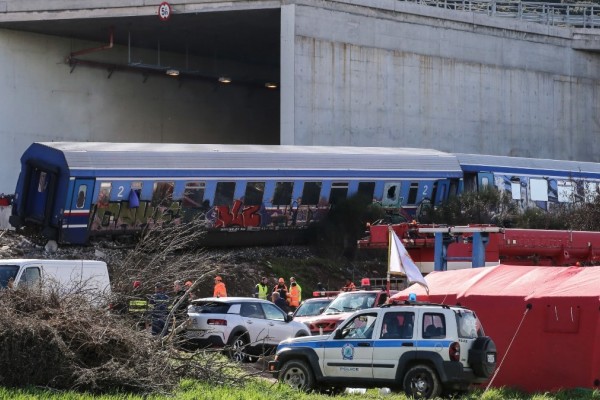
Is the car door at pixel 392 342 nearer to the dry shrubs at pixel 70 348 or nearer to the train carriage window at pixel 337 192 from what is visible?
the dry shrubs at pixel 70 348

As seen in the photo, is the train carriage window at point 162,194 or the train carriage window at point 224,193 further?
the train carriage window at point 224,193

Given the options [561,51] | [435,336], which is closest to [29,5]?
[561,51]

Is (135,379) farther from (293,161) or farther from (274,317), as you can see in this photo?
(293,161)

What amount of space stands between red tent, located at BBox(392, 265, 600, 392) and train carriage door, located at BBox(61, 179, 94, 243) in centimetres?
1402

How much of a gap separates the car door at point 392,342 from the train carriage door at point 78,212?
15.6m

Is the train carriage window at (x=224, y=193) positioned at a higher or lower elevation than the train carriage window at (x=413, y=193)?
lower

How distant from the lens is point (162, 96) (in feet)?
179

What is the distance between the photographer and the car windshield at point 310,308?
24.7 meters

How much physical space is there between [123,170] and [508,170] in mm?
13766

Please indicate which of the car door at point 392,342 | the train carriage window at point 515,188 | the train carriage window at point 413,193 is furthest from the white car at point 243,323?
the train carriage window at point 515,188

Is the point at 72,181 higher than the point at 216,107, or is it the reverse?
the point at 216,107

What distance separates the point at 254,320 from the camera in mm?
22484

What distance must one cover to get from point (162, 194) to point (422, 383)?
17277 mm

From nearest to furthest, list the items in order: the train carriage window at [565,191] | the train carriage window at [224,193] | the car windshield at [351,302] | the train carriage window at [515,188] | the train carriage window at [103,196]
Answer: the car windshield at [351,302] < the train carriage window at [103,196] < the train carriage window at [224,193] < the train carriage window at [515,188] < the train carriage window at [565,191]
